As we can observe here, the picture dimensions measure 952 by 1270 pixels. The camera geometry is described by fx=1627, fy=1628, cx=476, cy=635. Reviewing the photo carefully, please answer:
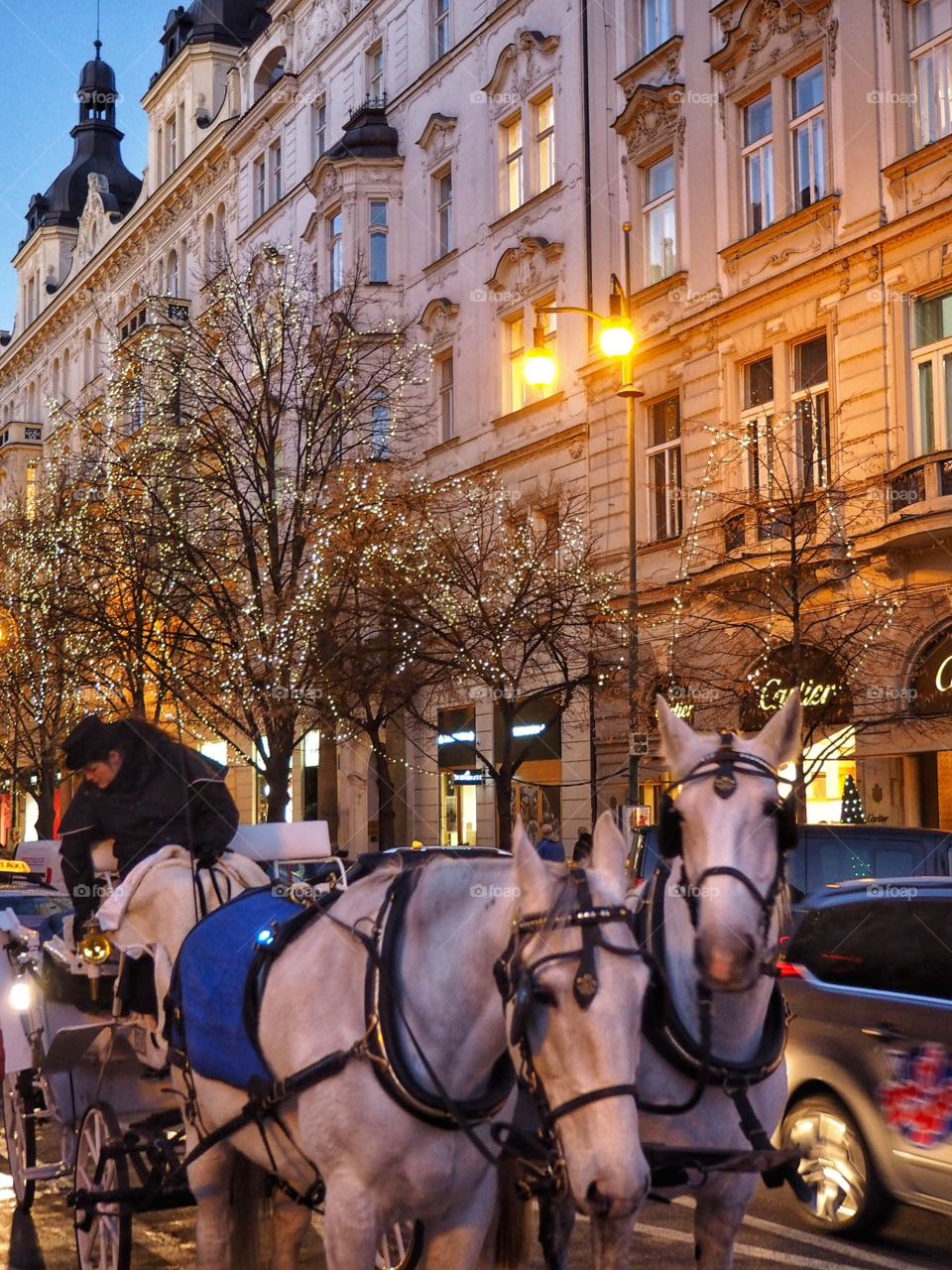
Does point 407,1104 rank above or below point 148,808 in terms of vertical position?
below

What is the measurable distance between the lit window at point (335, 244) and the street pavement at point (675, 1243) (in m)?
31.4

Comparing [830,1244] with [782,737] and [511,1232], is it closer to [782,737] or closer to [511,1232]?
[511,1232]

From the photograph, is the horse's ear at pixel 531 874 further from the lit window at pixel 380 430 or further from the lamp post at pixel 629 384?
the lit window at pixel 380 430

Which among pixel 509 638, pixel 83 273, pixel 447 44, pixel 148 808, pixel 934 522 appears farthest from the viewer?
pixel 83 273

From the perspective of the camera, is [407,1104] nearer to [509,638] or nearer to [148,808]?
[148,808]

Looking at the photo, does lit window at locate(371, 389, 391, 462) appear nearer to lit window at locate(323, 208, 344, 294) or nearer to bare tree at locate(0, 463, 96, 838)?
lit window at locate(323, 208, 344, 294)

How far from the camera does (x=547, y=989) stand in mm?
4277

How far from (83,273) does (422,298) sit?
103 feet

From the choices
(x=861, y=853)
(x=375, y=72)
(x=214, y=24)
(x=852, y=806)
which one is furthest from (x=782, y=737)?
(x=214, y=24)

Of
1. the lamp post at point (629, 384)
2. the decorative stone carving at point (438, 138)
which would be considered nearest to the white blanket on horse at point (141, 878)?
the lamp post at point (629, 384)

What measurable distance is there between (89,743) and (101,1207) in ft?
7.29

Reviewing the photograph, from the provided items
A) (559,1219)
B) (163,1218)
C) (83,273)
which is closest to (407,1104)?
(559,1219)

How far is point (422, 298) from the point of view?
121 feet

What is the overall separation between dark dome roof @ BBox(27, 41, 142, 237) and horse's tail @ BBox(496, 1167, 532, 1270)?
2862 inches
